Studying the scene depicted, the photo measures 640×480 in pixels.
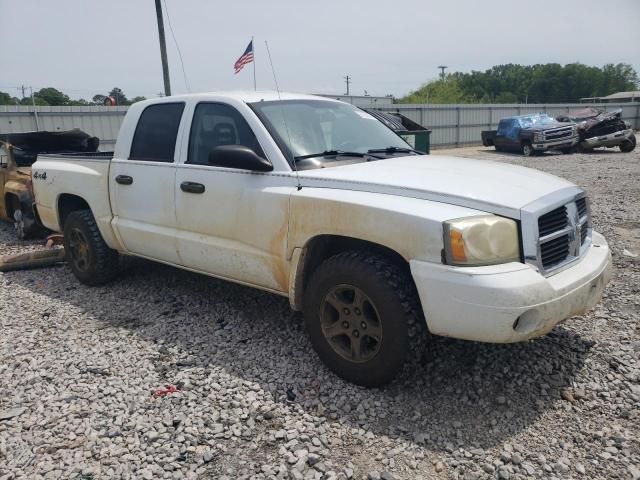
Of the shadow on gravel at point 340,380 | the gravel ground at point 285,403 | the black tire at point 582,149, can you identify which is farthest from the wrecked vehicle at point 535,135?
the shadow on gravel at point 340,380

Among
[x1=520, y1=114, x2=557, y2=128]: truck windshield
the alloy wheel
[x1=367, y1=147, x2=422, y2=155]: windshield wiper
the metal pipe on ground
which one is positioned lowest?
the metal pipe on ground

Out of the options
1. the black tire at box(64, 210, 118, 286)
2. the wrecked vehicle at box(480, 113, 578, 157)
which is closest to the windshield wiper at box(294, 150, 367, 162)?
the black tire at box(64, 210, 118, 286)

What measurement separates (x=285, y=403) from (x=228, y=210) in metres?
1.40

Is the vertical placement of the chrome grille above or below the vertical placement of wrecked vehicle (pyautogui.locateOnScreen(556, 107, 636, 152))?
above

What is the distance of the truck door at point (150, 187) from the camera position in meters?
4.22

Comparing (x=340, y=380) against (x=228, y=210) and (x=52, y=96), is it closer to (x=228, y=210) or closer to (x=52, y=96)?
(x=228, y=210)

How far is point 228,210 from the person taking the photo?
3.72 meters

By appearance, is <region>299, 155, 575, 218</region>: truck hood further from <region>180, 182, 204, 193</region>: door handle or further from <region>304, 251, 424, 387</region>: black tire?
<region>180, 182, 204, 193</region>: door handle

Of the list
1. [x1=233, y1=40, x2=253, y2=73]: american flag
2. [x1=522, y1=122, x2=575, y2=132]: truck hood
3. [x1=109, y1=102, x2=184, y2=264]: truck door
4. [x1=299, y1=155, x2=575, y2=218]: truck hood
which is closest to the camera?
[x1=299, y1=155, x2=575, y2=218]: truck hood

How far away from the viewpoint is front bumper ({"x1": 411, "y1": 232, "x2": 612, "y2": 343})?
8.55 ft

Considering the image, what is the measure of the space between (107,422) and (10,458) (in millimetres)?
484

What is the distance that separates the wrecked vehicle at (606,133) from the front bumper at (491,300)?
68.1 ft

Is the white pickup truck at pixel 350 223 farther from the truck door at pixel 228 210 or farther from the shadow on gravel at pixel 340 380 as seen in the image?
the shadow on gravel at pixel 340 380

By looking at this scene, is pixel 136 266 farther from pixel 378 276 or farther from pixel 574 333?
pixel 574 333
